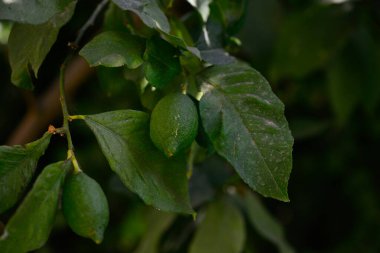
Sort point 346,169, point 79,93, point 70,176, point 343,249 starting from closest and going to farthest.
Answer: point 70,176, point 343,249, point 346,169, point 79,93

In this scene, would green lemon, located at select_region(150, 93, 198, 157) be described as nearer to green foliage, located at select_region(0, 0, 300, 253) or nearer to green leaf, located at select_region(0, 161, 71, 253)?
green foliage, located at select_region(0, 0, 300, 253)

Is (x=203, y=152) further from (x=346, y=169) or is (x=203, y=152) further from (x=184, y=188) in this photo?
(x=346, y=169)

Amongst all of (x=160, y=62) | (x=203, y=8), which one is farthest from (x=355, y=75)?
(x=160, y=62)

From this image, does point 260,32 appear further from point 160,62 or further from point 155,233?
point 160,62

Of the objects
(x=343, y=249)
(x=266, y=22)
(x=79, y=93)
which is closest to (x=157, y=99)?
(x=266, y=22)

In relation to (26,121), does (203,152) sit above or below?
above

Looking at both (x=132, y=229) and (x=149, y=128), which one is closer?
(x=149, y=128)

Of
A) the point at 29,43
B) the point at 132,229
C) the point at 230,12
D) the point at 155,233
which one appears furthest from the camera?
the point at 132,229
